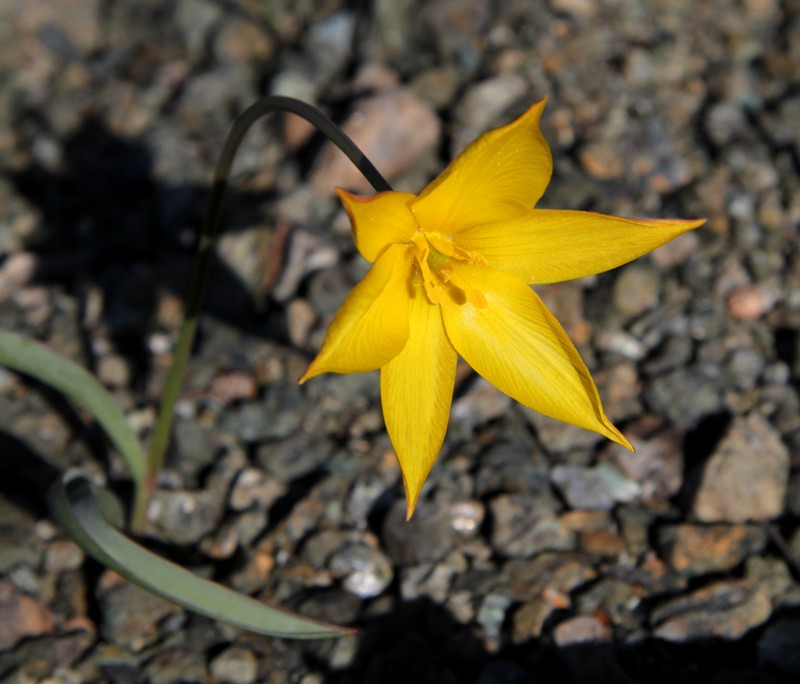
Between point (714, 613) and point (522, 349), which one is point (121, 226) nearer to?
point (522, 349)

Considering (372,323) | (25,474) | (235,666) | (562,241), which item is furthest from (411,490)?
(25,474)

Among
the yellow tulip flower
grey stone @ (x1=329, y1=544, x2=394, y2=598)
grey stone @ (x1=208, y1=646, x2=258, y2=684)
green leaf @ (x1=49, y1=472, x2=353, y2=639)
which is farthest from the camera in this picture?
grey stone @ (x1=329, y1=544, x2=394, y2=598)

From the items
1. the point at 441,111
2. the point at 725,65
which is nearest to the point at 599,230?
the point at 441,111

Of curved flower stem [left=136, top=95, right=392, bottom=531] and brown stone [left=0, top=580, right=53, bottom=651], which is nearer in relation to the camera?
curved flower stem [left=136, top=95, right=392, bottom=531]

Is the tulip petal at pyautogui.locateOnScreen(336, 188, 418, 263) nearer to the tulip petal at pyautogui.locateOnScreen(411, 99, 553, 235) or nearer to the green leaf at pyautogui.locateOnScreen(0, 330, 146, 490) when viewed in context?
the tulip petal at pyautogui.locateOnScreen(411, 99, 553, 235)

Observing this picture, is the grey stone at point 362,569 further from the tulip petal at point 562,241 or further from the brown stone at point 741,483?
the tulip petal at point 562,241

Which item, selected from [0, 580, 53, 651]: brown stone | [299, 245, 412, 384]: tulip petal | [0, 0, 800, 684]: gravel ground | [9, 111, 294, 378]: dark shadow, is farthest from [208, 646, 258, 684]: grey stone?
[9, 111, 294, 378]: dark shadow

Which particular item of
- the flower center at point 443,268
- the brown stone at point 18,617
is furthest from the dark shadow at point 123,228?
the flower center at point 443,268

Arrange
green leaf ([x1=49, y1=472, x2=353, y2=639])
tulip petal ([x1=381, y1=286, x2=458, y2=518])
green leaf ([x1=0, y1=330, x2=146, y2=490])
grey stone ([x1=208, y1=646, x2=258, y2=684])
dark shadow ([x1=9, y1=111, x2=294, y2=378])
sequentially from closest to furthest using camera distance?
tulip petal ([x1=381, y1=286, x2=458, y2=518]) → green leaf ([x1=49, y1=472, x2=353, y2=639]) → green leaf ([x1=0, y1=330, x2=146, y2=490]) → grey stone ([x1=208, y1=646, x2=258, y2=684]) → dark shadow ([x1=9, y1=111, x2=294, y2=378])
